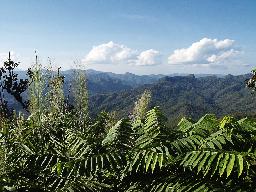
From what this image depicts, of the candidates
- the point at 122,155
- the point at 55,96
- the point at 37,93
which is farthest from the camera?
the point at 55,96

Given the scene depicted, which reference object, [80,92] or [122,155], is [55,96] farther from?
[122,155]

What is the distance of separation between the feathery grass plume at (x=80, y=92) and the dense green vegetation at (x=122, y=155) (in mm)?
807

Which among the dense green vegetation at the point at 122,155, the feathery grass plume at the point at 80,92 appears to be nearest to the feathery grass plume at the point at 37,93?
the dense green vegetation at the point at 122,155

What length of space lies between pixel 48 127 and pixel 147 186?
194cm

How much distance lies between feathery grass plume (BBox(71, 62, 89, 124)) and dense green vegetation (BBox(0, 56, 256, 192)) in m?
0.81

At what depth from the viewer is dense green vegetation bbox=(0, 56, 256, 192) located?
459 cm

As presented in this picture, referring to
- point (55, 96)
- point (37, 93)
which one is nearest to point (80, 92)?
point (55, 96)

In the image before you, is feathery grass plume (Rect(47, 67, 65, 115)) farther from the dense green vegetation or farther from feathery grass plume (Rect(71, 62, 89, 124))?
feathery grass plume (Rect(71, 62, 89, 124))

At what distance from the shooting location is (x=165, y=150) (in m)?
4.96

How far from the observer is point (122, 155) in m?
4.92

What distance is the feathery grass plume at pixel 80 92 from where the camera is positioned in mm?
7236

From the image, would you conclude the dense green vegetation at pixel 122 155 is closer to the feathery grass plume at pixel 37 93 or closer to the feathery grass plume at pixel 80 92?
the feathery grass plume at pixel 37 93

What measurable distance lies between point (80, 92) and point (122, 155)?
2.77 meters

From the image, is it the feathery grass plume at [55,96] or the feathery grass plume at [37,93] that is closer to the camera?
the feathery grass plume at [37,93]
